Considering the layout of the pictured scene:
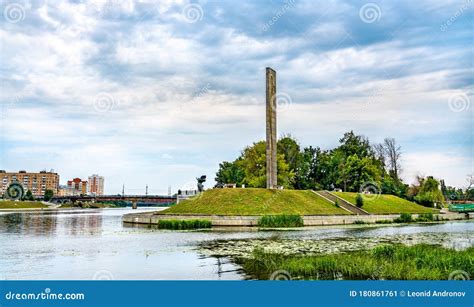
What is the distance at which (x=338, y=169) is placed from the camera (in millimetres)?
109750

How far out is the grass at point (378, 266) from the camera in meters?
18.9

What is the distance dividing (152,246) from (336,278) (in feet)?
51.3

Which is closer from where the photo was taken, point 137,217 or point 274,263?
point 274,263

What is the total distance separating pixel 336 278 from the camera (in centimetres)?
1911

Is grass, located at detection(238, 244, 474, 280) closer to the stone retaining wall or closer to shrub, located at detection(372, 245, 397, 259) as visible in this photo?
shrub, located at detection(372, 245, 397, 259)

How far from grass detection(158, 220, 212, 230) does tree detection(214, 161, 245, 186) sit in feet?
207

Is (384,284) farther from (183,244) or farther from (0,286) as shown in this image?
(183,244)

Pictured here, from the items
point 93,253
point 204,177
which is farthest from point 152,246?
point 204,177

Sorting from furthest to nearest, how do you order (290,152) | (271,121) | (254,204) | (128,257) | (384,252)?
(290,152) → (271,121) → (254,204) → (128,257) → (384,252)

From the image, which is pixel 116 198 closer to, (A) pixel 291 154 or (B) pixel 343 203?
(A) pixel 291 154

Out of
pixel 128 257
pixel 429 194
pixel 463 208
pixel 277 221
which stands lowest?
pixel 128 257

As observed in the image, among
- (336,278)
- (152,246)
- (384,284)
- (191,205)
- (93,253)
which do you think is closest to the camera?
(384,284)

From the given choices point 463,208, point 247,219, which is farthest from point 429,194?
point 247,219

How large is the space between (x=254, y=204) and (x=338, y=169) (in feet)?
173
